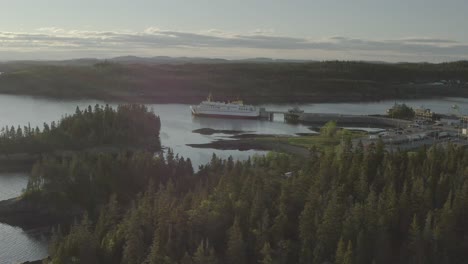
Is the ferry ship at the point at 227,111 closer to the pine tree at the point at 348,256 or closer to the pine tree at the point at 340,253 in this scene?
the pine tree at the point at 340,253

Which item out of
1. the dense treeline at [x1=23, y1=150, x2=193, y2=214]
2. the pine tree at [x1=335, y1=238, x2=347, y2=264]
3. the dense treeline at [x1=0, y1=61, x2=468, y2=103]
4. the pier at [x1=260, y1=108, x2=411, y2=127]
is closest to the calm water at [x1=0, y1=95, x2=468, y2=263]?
the pier at [x1=260, y1=108, x2=411, y2=127]

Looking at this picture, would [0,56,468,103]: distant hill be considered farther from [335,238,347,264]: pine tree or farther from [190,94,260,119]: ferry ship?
[335,238,347,264]: pine tree

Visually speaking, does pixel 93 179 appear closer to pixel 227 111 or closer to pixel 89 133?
pixel 89 133

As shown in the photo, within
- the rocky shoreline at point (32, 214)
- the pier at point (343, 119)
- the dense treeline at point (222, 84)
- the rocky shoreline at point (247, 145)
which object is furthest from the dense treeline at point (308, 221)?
the dense treeline at point (222, 84)

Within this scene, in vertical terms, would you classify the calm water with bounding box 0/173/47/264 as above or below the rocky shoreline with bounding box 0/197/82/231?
below

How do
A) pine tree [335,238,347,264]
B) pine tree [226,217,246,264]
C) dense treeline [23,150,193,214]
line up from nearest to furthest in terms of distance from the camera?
pine tree [335,238,347,264] < pine tree [226,217,246,264] < dense treeline [23,150,193,214]
